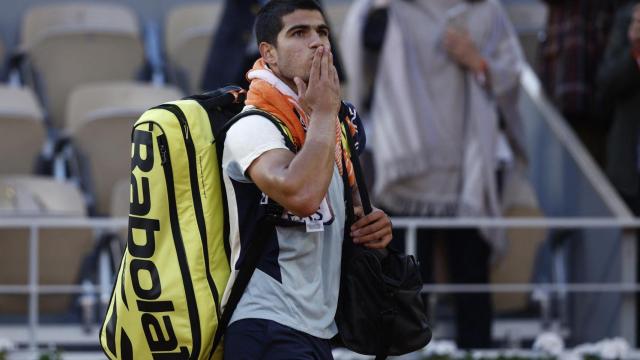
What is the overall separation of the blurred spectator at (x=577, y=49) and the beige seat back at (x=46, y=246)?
2764 mm

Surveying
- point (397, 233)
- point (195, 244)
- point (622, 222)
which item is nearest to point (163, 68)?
point (397, 233)

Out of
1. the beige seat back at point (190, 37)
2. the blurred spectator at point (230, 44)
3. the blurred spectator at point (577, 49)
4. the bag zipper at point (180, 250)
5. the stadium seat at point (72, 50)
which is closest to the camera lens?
the bag zipper at point (180, 250)

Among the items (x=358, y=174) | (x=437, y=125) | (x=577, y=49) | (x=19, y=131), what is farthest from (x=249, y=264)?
(x=577, y=49)

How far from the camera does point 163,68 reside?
9.54m

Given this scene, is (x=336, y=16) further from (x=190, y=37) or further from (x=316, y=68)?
(x=316, y=68)

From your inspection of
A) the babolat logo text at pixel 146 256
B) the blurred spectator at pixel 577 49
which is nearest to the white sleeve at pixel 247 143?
the babolat logo text at pixel 146 256

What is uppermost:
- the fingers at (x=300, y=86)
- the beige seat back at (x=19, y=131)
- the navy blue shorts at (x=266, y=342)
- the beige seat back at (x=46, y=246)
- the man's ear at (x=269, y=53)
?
the man's ear at (x=269, y=53)

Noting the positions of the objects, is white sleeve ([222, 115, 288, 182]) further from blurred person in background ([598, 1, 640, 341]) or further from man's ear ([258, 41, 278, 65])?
blurred person in background ([598, 1, 640, 341])

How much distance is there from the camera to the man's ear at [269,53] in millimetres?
4223

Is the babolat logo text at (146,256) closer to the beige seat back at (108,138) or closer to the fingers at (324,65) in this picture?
the fingers at (324,65)

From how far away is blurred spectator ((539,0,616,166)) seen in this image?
8203mm

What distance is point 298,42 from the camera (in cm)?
416

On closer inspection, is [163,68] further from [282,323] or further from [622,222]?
[282,323]

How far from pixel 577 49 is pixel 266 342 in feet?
15.2
